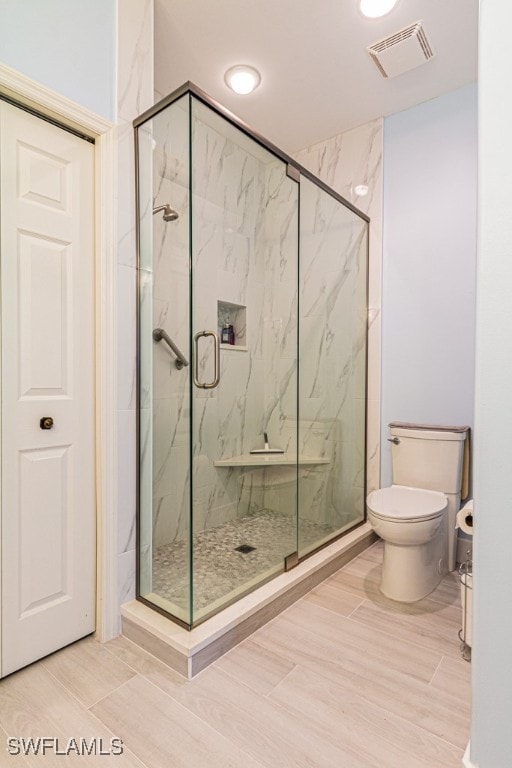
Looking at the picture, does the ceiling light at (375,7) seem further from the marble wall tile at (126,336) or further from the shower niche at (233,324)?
the marble wall tile at (126,336)

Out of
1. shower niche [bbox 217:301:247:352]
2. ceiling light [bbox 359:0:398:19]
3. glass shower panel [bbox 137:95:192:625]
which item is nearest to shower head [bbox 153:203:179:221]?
glass shower panel [bbox 137:95:192:625]

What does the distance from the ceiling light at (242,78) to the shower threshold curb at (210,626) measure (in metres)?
2.72

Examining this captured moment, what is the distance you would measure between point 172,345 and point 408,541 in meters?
1.44

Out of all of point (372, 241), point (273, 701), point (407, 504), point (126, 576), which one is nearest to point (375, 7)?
point (372, 241)

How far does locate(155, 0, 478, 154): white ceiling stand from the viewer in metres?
1.94

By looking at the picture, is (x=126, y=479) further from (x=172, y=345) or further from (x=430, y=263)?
(x=430, y=263)

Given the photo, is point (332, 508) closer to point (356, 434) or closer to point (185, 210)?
point (356, 434)

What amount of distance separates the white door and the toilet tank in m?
1.73

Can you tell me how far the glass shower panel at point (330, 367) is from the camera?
92.2 inches

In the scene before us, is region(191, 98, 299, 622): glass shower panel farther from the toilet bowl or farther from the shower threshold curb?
the toilet bowl

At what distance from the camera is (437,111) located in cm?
254

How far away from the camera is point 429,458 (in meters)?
2.36

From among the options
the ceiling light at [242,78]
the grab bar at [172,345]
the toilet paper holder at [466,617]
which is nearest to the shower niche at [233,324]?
the grab bar at [172,345]

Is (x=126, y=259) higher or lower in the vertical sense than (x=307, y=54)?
lower
